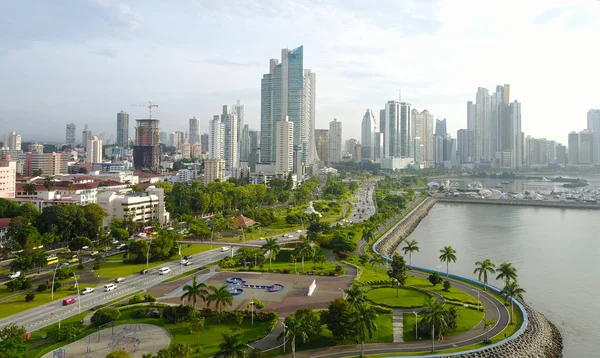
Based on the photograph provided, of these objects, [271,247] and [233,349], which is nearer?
[233,349]

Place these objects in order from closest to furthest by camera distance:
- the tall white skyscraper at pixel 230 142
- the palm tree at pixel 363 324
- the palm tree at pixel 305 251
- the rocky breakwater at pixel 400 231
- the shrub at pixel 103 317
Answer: the palm tree at pixel 363 324
the shrub at pixel 103 317
the palm tree at pixel 305 251
the rocky breakwater at pixel 400 231
the tall white skyscraper at pixel 230 142

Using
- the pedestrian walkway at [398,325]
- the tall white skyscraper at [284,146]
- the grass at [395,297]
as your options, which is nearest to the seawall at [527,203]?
the tall white skyscraper at [284,146]

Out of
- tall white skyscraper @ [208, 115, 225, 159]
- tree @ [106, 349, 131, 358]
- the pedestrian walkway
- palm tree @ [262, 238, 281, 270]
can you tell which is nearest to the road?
palm tree @ [262, 238, 281, 270]

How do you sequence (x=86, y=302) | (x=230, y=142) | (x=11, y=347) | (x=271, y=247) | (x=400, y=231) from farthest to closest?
1. (x=230, y=142)
2. (x=400, y=231)
3. (x=271, y=247)
4. (x=86, y=302)
5. (x=11, y=347)

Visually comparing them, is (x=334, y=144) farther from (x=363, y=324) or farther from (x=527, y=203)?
(x=363, y=324)

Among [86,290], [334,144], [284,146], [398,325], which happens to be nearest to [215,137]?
[284,146]

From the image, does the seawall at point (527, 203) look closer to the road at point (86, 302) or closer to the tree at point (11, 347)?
the road at point (86, 302)

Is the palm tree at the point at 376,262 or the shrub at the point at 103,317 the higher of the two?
the palm tree at the point at 376,262
